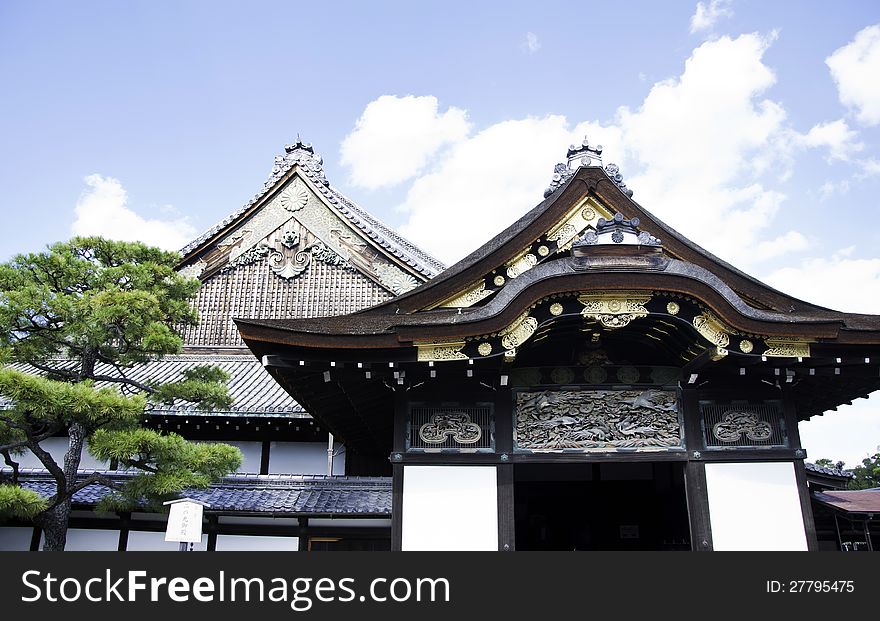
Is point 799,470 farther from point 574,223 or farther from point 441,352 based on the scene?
point 441,352

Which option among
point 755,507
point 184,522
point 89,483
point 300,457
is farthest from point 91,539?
point 755,507

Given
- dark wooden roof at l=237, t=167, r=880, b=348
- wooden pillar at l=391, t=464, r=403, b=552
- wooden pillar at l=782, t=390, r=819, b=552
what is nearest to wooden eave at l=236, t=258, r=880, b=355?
dark wooden roof at l=237, t=167, r=880, b=348

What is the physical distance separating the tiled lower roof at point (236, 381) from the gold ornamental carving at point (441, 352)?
5.69 metres

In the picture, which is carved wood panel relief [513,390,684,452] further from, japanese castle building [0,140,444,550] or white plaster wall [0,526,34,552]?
white plaster wall [0,526,34,552]

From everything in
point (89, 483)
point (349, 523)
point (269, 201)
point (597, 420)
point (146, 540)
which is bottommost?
point (146, 540)

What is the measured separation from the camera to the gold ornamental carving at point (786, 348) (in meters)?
7.62

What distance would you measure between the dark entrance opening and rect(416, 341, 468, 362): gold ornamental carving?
19.7 ft

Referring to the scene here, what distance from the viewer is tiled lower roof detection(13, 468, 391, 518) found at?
456 inches

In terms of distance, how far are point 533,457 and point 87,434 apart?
6.85m

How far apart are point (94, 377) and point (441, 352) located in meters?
6.38

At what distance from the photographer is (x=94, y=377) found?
10.7 metres

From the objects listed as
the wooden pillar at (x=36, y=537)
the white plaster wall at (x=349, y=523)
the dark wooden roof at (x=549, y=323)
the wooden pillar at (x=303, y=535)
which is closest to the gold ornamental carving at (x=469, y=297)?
the dark wooden roof at (x=549, y=323)
